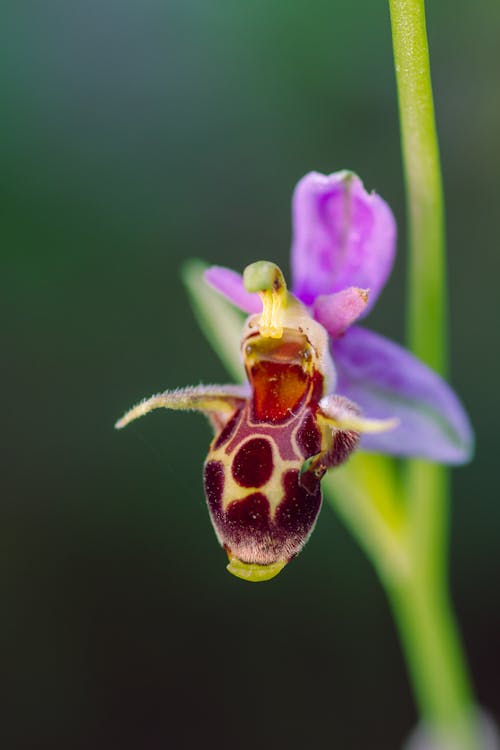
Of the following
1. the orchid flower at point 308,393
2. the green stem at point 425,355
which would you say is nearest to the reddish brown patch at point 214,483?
the orchid flower at point 308,393

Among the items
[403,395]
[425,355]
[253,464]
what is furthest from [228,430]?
[425,355]

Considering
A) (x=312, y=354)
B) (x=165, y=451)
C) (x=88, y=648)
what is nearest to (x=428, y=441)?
(x=312, y=354)

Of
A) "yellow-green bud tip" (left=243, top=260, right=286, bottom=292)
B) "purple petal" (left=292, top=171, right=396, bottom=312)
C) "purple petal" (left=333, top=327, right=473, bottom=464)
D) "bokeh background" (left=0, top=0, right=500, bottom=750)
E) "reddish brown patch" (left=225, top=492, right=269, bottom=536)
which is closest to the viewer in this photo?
"reddish brown patch" (left=225, top=492, right=269, bottom=536)

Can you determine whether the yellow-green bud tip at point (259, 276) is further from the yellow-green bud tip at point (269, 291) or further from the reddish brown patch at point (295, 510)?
the reddish brown patch at point (295, 510)

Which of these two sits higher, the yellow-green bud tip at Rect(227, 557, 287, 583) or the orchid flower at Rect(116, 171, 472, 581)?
the orchid flower at Rect(116, 171, 472, 581)

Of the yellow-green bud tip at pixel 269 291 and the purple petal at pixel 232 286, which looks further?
the purple petal at pixel 232 286

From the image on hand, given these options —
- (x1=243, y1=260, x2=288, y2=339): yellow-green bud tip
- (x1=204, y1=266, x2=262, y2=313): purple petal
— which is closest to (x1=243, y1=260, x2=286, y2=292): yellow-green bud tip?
(x1=243, y1=260, x2=288, y2=339): yellow-green bud tip

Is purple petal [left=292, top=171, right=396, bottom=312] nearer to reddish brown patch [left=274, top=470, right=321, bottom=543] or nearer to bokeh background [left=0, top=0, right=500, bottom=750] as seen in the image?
reddish brown patch [left=274, top=470, right=321, bottom=543]

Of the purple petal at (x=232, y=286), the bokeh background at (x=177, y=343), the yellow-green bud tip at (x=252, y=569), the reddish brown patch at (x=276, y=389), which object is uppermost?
the bokeh background at (x=177, y=343)
